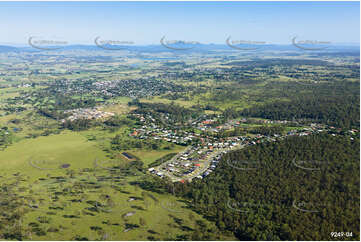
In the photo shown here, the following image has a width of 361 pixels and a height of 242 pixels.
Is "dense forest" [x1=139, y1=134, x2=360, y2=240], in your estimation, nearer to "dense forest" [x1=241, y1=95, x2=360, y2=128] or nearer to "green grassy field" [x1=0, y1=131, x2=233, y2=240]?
"green grassy field" [x1=0, y1=131, x2=233, y2=240]

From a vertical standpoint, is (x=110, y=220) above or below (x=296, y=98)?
below

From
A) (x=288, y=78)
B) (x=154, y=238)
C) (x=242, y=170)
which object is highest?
(x=288, y=78)

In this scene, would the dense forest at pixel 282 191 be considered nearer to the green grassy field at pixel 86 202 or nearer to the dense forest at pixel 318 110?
the green grassy field at pixel 86 202

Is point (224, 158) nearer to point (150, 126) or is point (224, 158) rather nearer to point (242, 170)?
point (242, 170)

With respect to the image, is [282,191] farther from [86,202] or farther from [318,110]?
[318,110]

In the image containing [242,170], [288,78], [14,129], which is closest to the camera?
[242,170]

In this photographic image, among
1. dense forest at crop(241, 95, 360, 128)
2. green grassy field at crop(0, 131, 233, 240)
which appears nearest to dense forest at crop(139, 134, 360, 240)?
green grassy field at crop(0, 131, 233, 240)

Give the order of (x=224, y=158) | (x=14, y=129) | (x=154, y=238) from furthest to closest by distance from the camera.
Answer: (x=14, y=129) < (x=224, y=158) < (x=154, y=238)

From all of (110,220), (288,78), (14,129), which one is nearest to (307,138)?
(110,220)

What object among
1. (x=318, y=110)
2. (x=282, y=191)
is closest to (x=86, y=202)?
(x=282, y=191)
